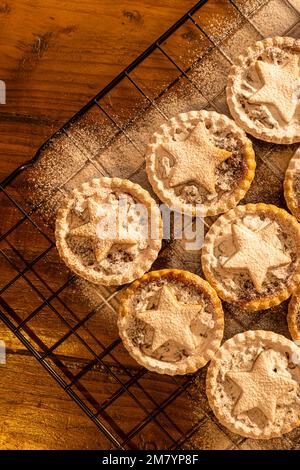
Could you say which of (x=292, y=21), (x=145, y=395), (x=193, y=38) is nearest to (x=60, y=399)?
(x=145, y=395)

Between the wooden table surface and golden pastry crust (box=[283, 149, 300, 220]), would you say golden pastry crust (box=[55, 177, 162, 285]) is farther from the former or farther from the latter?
golden pastry crust (box=[283, 149, 300, 220])

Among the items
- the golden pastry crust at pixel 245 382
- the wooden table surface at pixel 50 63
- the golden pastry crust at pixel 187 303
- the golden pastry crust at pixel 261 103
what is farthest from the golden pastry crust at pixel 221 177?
the golden pastry crust at pixel 245 382

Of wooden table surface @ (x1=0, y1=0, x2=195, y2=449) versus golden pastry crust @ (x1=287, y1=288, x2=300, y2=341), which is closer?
golden pastry crust @ (x1=287, y1=288, x2=300, y2=341)

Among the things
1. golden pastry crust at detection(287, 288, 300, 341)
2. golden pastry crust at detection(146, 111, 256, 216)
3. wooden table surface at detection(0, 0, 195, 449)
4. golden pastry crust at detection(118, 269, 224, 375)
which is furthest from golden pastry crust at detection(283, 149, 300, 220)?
wooden table surface at detection(0, 0, 195, 449)

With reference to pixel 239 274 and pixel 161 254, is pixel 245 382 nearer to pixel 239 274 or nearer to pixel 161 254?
pixel 239 274

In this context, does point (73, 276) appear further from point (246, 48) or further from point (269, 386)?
point (246, 48)

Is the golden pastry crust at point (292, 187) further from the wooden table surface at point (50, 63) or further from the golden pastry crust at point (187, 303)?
the wooden table surface at point (50, 63)

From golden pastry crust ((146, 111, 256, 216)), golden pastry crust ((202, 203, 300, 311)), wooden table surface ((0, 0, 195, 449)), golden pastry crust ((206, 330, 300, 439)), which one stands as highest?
wooden table surface ((0, 0, 195, 449))
